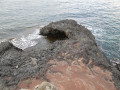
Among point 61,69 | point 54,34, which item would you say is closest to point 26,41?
point 54,34

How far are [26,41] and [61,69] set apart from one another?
6.64m

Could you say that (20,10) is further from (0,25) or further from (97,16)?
(97,16)

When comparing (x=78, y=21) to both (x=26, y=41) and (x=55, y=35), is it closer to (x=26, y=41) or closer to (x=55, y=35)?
(x=55, y=35)

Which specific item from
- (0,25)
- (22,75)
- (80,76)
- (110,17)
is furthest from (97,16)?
(22,75)

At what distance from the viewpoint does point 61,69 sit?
7.12 m

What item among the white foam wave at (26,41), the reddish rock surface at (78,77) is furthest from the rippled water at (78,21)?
the reddish rock surface at (78,77)

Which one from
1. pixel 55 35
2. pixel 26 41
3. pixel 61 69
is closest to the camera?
pixel 61 69

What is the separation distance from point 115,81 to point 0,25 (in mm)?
15607

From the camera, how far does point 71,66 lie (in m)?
7.32

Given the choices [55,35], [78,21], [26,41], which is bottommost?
[26,41]

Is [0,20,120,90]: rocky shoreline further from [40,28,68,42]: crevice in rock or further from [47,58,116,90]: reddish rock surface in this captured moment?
[40,28,68,42]: crevice in rock

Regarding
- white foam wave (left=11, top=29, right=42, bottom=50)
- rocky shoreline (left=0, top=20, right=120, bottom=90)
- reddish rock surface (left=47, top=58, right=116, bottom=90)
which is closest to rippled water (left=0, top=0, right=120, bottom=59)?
white foam wave (left=11, top=29, right=42, bottom=50)

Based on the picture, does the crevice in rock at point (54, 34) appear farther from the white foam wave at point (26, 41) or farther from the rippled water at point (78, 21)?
the rippled water at point (78, 21)

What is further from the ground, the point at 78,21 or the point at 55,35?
the point at 78,21
